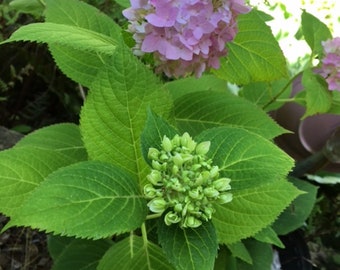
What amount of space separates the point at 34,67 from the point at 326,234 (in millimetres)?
982

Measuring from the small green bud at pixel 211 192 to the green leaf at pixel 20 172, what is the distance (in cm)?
31

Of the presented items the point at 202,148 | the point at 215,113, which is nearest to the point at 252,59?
the point at 215,113

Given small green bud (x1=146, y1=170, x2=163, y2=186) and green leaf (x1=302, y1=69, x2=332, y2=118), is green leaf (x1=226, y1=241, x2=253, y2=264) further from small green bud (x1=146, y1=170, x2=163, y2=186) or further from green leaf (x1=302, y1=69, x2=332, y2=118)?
small green bud (x1=146, y1=170, x2=163, y2=186)

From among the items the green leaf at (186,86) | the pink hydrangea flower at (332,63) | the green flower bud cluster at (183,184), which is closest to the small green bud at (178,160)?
the green flower bud cluster at (183,184)

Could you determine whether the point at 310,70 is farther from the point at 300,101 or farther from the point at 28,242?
the point at 28,242

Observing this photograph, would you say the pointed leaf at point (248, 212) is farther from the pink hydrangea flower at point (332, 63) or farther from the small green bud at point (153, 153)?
the pink hydrangea flower at point (332, 63)

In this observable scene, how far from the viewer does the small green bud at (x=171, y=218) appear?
632mm

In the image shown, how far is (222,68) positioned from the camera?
99 cm

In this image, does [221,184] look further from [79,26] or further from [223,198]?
[79,26]

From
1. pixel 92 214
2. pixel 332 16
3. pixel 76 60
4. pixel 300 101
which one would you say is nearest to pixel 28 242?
pixel 76 60

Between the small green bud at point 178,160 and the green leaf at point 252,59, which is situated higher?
the small green bud at point 178,160

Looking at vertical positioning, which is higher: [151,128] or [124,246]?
[151,128]

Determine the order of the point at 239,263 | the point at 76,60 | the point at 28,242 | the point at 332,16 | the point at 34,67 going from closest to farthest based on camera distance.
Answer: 1. the point at 76,60
2. the point at 239,263
3. the point at 28,242
4. the point at 34,67
5. the point at 332,16

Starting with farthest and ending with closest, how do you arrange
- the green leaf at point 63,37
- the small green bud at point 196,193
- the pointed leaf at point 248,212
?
1. the pointed leaf at point 248,212
2. the green leaf at point 63,37
3. the small green bud at point 196,193
